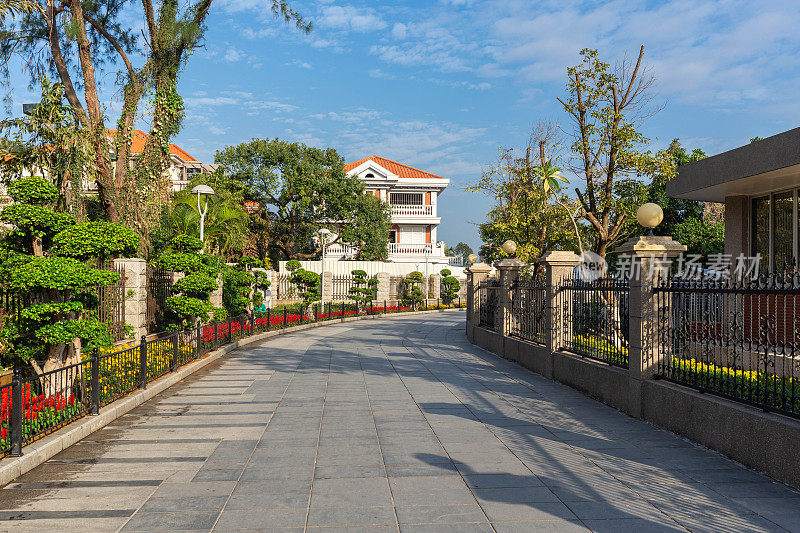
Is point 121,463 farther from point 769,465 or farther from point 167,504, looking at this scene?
point 769,465

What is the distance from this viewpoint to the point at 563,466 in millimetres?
6199

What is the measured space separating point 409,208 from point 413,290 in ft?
42.6

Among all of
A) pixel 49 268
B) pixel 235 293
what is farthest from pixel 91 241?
pixel 235 293

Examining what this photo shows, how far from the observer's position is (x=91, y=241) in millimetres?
8648

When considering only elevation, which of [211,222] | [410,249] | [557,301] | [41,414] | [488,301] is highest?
[211,222]

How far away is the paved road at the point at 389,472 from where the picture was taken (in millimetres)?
4820

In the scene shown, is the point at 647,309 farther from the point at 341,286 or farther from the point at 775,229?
the point at 341,286

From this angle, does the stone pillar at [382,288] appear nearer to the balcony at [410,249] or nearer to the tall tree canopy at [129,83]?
the balcony at [410,249]

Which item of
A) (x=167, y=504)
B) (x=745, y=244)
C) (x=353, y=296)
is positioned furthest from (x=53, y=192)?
(x=353, y=296)

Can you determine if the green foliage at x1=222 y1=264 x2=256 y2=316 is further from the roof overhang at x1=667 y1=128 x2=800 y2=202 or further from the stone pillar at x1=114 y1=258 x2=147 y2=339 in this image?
the roof overhang at x1=667 y1=128 x2=800 y2=202

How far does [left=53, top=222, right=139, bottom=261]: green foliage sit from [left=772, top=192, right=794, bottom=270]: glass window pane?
12.6m

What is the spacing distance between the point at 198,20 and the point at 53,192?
41.2 ft

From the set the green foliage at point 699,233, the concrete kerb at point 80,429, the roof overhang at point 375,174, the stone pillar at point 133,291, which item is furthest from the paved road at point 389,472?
the roof overhang at point 375,174

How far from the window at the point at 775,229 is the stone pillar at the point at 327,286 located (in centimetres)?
2649
